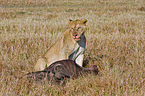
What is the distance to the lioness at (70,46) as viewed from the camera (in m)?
3.40

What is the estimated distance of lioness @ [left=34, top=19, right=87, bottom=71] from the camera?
11.1 feet

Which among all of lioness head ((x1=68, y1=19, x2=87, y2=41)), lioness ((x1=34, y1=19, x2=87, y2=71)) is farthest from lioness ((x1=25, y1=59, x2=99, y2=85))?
lioness head ((x1=68, y1=19, x2=87, y2=41))

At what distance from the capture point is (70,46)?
349 centimetres

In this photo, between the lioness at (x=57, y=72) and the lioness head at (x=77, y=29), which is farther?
the lioness head at (x=77, y=29)

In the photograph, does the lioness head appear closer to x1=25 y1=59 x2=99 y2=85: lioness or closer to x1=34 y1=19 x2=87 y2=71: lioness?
x1=34 y1=19 x2=87 y2=71: lioness

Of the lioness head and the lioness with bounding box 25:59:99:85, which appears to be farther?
the lioness head

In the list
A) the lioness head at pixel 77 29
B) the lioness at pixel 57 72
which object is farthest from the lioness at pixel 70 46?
the lioness at pixel 57 72

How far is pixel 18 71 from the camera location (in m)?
3.74

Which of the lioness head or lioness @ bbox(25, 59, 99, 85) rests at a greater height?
the lioness head

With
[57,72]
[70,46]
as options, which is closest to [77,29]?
[70,46]

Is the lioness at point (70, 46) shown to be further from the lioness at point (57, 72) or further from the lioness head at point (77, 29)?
the lioness at point (57, 72)

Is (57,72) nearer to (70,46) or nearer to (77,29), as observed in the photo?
(70,46)

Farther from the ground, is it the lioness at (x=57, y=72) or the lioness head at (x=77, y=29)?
the lioness head at (x=77, y=29)

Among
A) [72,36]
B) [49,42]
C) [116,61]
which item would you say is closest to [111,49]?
[116,61]
